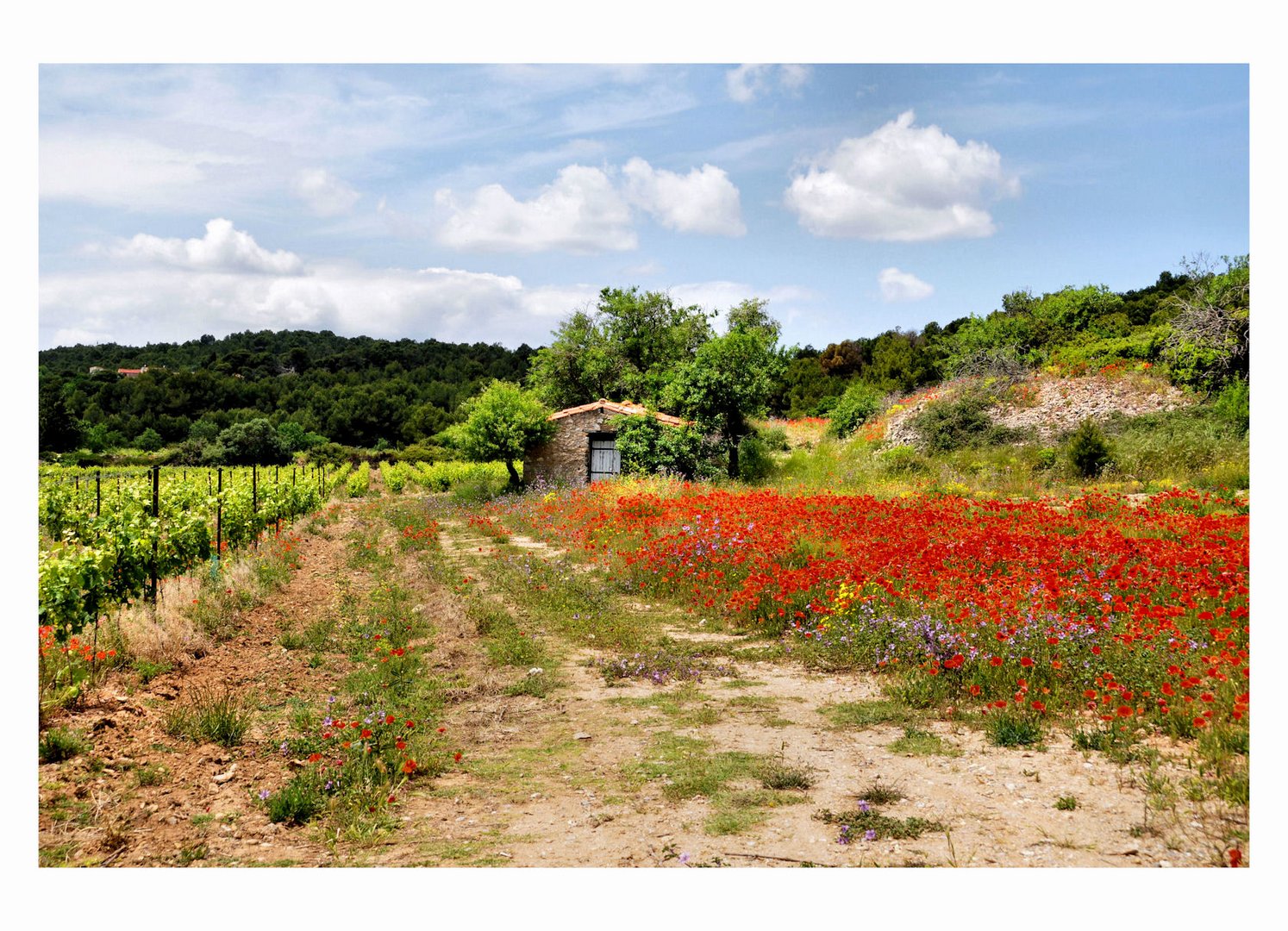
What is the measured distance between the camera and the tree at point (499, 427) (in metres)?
26.7

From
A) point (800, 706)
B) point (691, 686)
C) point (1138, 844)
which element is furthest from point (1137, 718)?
point (691, 686)

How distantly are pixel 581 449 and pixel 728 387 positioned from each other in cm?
694

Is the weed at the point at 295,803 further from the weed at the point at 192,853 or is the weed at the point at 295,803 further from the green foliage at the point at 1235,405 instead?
the green foliage at the point at 1235,405

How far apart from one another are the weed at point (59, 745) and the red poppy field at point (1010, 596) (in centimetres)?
579

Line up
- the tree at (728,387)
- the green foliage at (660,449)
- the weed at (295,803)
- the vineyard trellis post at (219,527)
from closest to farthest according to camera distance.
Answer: the weed at (295,803) → the vineyard trellis post at (219,527) → the tree at (728,387) → the green foliage at (660,449)

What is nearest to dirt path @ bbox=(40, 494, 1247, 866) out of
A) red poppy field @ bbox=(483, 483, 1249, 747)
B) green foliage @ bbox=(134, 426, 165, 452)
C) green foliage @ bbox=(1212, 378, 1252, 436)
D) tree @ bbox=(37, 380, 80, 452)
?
red poppy field @ bbox=(483, 483, 1249, 747)

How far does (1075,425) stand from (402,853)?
837 centimetres

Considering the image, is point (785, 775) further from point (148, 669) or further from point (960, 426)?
point (960, 426)

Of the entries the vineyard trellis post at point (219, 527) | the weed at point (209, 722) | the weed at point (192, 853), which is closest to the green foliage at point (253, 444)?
the vineyard trellis post at point (219, 527)

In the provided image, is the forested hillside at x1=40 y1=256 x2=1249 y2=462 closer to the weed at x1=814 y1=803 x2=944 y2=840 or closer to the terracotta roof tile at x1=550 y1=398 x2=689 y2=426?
the terracotta roof tile at x1=550 y1=398 x2=689 y2=426

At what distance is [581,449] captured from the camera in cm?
2781

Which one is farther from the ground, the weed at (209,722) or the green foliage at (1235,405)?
the green foliage at (1235,405)

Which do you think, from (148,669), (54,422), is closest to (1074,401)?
(148,669)

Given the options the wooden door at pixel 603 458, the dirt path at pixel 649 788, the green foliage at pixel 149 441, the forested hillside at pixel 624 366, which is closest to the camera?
the dirt path at pixel 649 788
